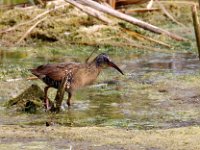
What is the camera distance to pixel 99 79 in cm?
1077

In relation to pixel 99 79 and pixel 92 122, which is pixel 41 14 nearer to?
pixel 99 79

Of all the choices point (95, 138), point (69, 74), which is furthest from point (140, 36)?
point (95, 138)

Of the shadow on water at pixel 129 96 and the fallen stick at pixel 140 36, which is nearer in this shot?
the shadow on water at pixel 129 96

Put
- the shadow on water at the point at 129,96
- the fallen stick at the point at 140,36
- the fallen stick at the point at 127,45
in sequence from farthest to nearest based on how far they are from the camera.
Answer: the fallen stick at the point at 140,36 < the fallen stick at the point at 127,45 < the shadow on water at the point at 129,96

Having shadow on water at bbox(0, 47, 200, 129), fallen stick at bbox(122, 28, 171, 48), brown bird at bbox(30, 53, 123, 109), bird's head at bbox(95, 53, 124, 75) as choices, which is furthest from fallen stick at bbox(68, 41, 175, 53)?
brown bird at bbox(30, 53, 123, 109)

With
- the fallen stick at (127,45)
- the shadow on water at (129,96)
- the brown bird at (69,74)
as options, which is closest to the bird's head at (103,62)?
the brown bird at (69,74)

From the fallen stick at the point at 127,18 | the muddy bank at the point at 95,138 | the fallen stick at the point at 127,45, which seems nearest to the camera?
the muddy bank at the point at 95,138

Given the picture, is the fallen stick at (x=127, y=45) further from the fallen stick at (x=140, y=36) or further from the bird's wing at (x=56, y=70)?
the bird's wing at (x=56, y=70)

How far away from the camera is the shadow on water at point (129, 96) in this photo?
26.8 feet

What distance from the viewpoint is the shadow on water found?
321 inches

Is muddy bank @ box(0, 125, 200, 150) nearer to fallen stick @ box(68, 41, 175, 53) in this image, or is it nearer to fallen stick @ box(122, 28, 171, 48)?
fallen stick @ box(68, 41, 175, 53)

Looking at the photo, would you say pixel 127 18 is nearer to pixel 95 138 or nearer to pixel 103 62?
pixel 103 62

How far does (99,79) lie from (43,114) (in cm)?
231

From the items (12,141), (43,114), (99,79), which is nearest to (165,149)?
(12,141)
